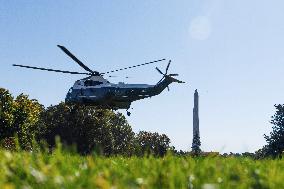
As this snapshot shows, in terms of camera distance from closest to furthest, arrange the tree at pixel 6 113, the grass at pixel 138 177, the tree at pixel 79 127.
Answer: the grass at pixel 138 177, the tree at pixel 6 113, the tree at pixel 79 127

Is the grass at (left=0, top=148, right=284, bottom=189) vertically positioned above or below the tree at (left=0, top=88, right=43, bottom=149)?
below

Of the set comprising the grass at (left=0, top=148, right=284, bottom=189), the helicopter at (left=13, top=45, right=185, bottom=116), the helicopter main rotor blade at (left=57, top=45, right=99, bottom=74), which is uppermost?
the helicopter main rotor blade at (left=57, top=45, right=99, bottom=74)

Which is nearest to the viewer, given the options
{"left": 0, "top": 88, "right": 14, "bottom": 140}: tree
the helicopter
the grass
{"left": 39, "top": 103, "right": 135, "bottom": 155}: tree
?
the grass

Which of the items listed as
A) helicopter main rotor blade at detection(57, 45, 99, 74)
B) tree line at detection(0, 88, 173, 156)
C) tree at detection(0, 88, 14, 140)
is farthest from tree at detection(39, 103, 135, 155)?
helicopter main rotor blade at detection(57, 45, 99, 74)

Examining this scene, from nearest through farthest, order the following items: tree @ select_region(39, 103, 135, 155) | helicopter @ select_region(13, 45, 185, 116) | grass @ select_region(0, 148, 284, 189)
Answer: grass @ select_region(0, 148, 284, 189)
helicopter @ select_region(13, 45, 185, 116)
tree @ select_region(39, 103, 135, 155)

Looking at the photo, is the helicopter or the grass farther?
the helicopter

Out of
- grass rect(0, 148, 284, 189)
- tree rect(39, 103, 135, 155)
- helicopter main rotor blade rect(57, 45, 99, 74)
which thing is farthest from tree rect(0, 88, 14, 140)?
grass rect(0, 148, 284, 189)

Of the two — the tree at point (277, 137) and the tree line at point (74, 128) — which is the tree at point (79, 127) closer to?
the tree line at point (74, 128)

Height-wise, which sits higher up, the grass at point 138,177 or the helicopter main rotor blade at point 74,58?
the helicopter main rotor blade at point 74,58

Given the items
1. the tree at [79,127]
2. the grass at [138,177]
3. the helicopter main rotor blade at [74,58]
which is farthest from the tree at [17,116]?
the grass at [138,177]

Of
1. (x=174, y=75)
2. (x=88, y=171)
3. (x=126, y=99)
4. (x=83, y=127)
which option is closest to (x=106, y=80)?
(x=126, y=99)

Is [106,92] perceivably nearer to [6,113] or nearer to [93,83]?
[93,83]

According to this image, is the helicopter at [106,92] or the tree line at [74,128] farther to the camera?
the tree line at [74,128]

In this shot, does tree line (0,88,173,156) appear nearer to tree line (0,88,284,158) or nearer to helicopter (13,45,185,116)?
tree line (0,88,284,158)
